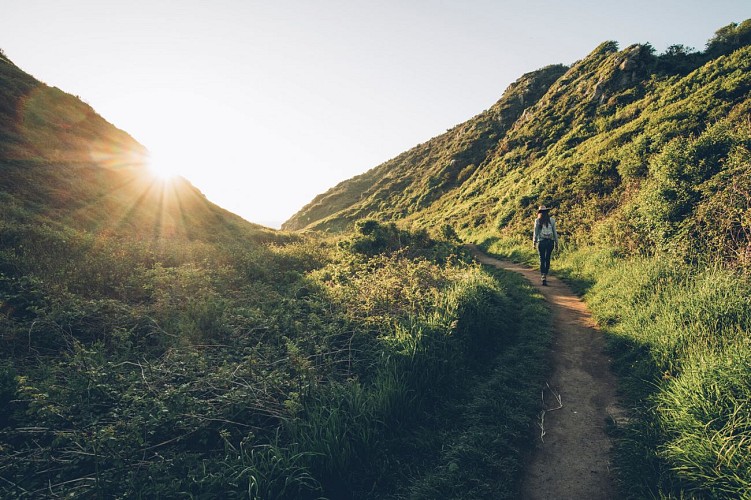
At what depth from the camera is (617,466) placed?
4.15 meters

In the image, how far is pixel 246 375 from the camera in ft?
18.0

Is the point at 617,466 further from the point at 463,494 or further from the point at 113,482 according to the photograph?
the point at 113,482

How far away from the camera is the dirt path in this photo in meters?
4.02

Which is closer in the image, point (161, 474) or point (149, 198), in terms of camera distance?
point (161, 474)

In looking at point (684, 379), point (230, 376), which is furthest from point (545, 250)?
point (230, 376)

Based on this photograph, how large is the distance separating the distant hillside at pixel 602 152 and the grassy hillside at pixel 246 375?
6049 mm

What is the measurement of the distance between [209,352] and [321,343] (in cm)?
216

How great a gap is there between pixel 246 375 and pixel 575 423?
5.26 m

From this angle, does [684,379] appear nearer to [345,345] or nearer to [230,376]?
[345,345]

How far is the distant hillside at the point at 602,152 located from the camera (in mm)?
10852

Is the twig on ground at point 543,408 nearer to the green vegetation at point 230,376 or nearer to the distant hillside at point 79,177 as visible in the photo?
the green vegetation at point 230,376

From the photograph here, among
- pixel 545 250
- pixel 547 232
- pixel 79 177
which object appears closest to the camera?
pixel 547 232

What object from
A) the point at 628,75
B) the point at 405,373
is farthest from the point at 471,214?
the point at 405,373

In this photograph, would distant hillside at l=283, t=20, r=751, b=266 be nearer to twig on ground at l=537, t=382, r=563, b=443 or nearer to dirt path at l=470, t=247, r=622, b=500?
dirt path at l=470, t=247, r=622, b=500
